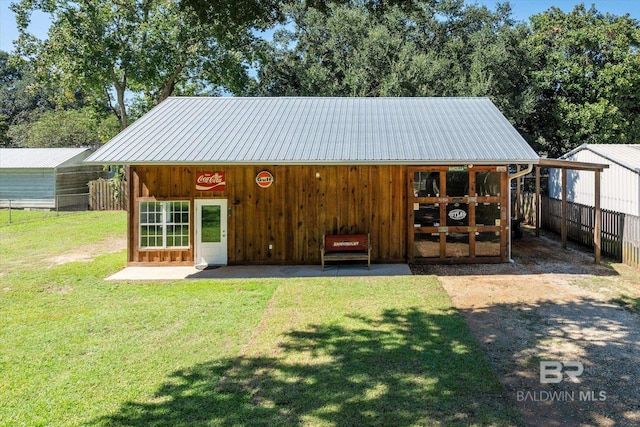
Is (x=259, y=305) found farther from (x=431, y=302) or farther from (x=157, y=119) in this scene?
(x=157, y=119)

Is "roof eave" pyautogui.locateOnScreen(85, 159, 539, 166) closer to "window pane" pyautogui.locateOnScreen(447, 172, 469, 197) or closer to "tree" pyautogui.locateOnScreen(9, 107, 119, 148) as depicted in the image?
"window pane" pyautogui.locateOnScreen(447, 172, 469, 197)

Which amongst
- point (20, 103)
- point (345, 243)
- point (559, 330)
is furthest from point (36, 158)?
point (20, 103)

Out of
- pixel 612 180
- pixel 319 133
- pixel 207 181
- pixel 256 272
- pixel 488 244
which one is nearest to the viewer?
pixel 256 272

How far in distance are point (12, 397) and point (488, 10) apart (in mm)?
31698

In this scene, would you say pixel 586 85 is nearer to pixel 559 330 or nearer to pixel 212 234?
pixel 559 330

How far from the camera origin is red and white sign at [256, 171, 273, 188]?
37.7 feet

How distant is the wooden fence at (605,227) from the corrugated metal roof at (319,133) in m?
3.30

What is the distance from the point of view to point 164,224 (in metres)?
11.6

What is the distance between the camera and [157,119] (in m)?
13.6

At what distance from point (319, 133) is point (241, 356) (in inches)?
314

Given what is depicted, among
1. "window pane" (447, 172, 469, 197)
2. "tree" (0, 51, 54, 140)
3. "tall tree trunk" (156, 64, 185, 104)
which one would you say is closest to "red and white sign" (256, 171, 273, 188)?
"window pane" (447, 172, 469, 197)

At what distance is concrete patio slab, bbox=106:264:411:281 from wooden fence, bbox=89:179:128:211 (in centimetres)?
1536

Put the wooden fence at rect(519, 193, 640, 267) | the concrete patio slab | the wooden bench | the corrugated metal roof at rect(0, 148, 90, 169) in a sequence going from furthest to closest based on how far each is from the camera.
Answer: the corrugated metal roof at rect(0, 148, 90, 169) < the wooden bench < the wooden fence at rect(519, 193, 640, 267) < the concrete patio slab

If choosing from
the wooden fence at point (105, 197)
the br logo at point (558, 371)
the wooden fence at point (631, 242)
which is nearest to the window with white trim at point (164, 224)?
the br logo at point (558, 371)
